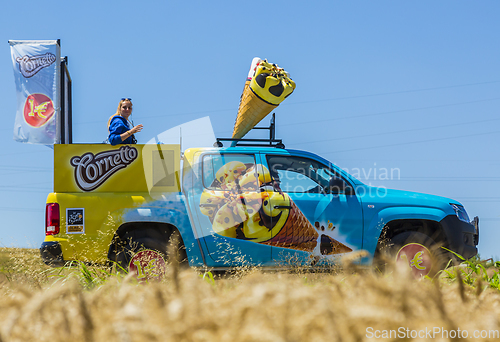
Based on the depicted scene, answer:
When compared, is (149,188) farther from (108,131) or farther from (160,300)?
(160,300)

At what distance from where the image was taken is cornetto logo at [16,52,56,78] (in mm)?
7277

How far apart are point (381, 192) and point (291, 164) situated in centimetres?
131

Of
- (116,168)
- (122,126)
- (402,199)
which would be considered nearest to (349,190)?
(402,199)

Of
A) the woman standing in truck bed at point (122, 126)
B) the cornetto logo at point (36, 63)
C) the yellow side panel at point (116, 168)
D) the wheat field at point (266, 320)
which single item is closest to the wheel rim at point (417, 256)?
the yellow side panel at point (116, 168)

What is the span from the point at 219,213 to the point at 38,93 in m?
4.48

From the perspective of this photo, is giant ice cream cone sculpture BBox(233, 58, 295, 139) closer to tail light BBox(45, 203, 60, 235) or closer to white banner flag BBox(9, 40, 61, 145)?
white banner flag BBox(9, 40, 61, 145)

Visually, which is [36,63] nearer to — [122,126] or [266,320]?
[122,126]

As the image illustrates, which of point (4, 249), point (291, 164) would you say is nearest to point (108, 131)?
point (4, 249)

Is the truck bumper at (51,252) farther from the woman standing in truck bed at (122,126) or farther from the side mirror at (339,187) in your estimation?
the side mirror at (339,187)

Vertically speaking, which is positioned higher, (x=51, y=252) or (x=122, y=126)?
(x=122, y=126)

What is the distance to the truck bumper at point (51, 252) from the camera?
4.75 meters

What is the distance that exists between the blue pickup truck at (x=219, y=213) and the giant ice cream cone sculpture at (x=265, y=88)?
2.29 meters

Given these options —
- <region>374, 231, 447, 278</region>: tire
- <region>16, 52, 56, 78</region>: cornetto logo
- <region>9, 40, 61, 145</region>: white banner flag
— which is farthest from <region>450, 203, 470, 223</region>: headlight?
<region>16, 52, 56, 78</region>: cornetto logo

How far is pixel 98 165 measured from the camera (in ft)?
16.7
